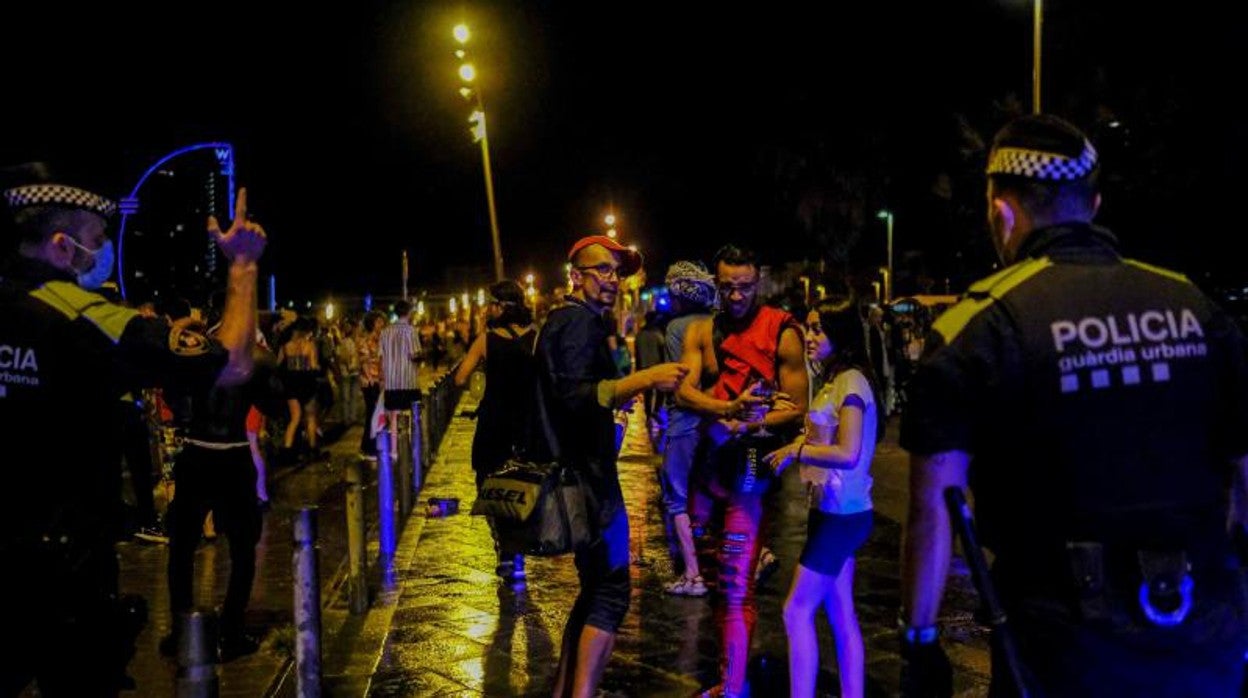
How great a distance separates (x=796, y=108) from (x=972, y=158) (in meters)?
12.3

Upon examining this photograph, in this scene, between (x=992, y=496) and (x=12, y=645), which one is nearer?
(x=992, y=496)

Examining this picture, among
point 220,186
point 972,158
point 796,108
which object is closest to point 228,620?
point 220,186

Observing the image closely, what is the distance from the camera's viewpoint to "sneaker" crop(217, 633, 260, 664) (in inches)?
265

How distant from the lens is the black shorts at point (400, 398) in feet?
47.3

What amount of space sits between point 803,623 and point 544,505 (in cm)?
113

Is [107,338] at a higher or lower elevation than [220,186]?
lower

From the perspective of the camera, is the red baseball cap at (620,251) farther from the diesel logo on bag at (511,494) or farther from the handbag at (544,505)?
the diesel logo on bag at (511,494)

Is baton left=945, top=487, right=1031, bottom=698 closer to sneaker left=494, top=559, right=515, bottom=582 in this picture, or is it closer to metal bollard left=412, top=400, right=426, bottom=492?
sneaker left=494, top=559, right=515, bottom=582

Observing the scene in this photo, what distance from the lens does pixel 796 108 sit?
165 ft

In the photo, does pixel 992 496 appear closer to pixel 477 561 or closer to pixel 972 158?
pixel 477 561

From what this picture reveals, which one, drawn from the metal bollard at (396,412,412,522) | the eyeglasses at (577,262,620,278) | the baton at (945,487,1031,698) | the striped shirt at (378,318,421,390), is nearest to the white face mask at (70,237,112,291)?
the eyeglasses at (577,262,620,278)

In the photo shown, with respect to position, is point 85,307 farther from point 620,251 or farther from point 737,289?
point 737,289

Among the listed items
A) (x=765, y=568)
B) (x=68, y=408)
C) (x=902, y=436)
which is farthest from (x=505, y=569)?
(x=902, y=436)

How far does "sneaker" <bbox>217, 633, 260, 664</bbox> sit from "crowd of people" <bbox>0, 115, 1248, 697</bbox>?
8.35 feet
